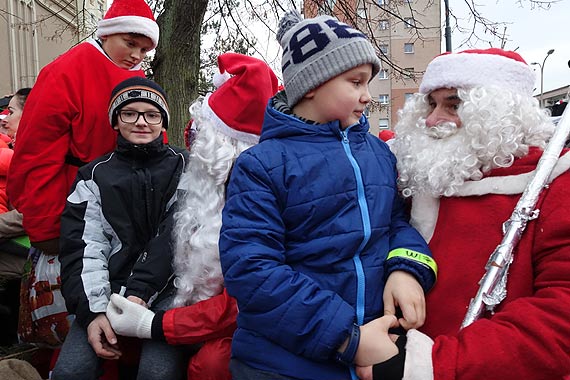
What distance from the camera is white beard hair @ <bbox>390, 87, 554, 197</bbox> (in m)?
1.65

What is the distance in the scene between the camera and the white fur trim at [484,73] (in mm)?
1744

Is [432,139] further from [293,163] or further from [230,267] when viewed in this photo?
[230,267]

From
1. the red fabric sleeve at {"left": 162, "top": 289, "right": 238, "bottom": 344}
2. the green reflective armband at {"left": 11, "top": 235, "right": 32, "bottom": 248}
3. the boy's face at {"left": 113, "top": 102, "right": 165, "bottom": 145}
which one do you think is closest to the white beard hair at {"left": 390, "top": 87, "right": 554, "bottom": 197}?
the red fabric sleeve at {"left": 162, "top": 289, "right": 238, "bottom": 344}

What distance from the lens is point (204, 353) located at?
7.26 ft

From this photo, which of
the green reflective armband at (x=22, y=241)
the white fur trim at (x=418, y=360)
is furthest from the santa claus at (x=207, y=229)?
the green reflective armband at (x=22, y=241)

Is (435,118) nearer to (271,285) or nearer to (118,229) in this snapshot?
(271,285)

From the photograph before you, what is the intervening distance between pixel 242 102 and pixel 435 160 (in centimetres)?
109

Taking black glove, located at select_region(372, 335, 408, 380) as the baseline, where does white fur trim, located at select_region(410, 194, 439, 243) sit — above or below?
above

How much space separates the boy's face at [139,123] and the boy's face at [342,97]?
1.07m

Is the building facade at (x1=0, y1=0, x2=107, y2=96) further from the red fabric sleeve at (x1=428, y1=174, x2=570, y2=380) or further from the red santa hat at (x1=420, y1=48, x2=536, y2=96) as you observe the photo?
the red fabric sleeve at (x1=428, y1=174, x2=570, y2=380)

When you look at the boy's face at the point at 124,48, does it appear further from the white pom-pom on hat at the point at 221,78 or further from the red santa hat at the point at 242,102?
the red santa hat at the point at 242,102

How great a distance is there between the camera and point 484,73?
68.8 inches

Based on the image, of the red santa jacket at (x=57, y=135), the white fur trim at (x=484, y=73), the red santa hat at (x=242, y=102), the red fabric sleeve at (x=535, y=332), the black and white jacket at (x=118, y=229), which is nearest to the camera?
the red fabric sleeve at (x=535, y=332)

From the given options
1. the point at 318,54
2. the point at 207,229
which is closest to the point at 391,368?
the point at 318,54
